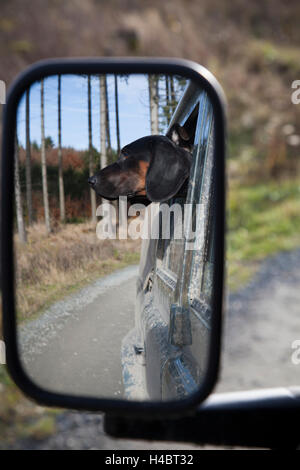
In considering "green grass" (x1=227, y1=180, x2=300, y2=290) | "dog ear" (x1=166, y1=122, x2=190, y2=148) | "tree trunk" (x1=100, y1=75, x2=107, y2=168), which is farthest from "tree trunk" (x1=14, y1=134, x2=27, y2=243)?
"green grass" (x1=227, y1=180, x2=300, y2=290)

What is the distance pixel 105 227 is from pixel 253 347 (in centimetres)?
373

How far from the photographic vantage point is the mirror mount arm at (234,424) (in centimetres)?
153

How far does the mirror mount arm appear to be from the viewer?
153 cm

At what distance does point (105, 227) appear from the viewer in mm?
1337

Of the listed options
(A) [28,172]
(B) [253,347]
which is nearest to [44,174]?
(A) [28,172]

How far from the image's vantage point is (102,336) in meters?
1.37

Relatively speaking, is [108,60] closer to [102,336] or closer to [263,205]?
[102,336]

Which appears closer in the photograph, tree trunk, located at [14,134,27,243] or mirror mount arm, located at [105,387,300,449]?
tree trunk, located at [14,134,27,243]

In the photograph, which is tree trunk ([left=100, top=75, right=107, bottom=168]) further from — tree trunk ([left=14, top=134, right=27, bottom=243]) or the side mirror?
tree trunk ([left=14, top=134, right=27, bottom=243])

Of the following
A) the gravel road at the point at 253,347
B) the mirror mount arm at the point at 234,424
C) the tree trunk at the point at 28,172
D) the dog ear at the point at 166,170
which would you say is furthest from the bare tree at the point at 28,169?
the gravel road at the point at 253,347

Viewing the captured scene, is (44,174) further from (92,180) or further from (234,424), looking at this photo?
(234,424)

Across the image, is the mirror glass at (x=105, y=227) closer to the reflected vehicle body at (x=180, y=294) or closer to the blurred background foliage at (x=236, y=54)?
the reflected vehicle body at (x=180, y=294)

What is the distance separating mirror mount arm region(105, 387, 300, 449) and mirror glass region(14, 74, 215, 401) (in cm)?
14
